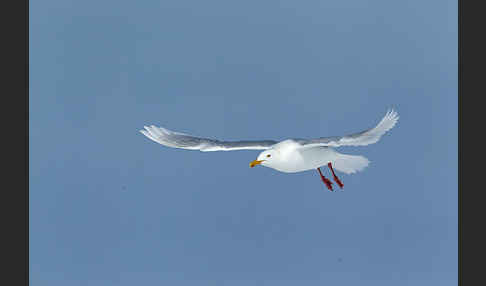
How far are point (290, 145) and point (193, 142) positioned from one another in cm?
105

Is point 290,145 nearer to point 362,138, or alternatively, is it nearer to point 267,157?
point 267,157

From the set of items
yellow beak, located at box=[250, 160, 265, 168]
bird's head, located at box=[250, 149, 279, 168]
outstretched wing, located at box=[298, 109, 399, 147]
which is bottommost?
yellow beak, located at box=[250, 160, 265, 168]

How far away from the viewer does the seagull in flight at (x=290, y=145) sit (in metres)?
6.61

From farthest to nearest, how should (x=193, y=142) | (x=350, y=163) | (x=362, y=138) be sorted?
(x=350, y=163) → (x=193, y=142) → (x=362, y=138)

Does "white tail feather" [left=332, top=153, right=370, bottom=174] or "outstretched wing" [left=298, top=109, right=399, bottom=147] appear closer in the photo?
"outstretched wing" [left=298, top=109, right=399, bottom=147]

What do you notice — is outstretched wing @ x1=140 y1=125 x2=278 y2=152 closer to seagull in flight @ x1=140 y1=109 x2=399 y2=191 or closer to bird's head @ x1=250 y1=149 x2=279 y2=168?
seagull in flight @ x1=140 y1=109 x2=399 y2=191

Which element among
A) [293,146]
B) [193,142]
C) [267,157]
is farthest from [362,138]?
[193,142]

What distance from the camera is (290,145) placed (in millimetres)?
6707

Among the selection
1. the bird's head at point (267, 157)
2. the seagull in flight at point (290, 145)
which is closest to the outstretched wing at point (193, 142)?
the seagull in flight at point (290, 145)

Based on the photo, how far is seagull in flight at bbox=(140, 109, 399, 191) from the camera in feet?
21.7

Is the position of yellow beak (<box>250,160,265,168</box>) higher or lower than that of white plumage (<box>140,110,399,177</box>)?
lower

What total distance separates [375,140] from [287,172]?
0.84 m

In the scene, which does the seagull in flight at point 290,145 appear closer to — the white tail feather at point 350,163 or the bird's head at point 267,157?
the bird's head at point 267,157

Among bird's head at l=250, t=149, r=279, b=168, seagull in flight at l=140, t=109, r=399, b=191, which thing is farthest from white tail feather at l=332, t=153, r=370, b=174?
bird's head at l=250, t=149, r=279, b=168
